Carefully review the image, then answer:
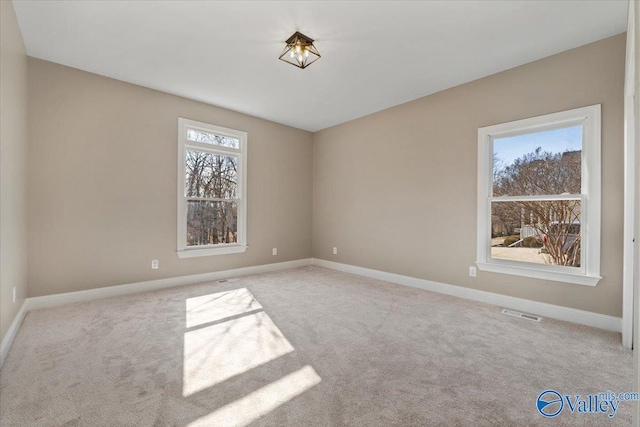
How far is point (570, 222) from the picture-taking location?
291cm

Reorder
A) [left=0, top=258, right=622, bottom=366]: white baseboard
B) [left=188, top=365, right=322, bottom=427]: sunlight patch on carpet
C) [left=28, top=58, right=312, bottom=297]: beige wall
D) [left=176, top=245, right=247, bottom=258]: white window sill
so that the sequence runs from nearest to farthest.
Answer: [left=188, top=365, right=322, bottom=427]: sunlight patch on carpet
[left=0, top=258, right=622, bottom=366]: white baseboard
[left=28, top=58, right=312, bottom=297]: beige wall
[left=176, top=245, right=247, bottom=258]: white window sill

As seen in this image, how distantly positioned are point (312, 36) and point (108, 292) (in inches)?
148

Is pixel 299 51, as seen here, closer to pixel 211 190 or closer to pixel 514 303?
pixel 211 190

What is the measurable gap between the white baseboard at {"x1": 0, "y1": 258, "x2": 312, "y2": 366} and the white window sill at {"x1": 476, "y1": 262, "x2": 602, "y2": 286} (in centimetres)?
345

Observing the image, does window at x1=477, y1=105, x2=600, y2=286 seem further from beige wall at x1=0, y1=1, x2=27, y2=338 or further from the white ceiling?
beige wall at x1=0, y1=1, x2=27, y2=338

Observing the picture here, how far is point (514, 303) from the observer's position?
10.3 ft

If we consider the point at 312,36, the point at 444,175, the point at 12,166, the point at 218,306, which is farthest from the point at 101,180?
the point at 444,175

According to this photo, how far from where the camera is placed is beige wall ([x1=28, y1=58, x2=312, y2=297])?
308cm

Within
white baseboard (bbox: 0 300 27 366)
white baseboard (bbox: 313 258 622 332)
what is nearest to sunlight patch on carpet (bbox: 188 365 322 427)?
white baseboard (bbox: 0 300 27 366)

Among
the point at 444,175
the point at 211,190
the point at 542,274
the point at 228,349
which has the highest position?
the point at 444,175

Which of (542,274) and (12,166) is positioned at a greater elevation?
(12,166)

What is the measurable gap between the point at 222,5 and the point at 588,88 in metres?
3.47

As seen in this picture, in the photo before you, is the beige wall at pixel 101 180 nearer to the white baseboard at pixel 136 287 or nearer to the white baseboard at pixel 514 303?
the white baseboard at pixel 136 287

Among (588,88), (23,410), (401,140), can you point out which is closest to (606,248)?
(588,88)
